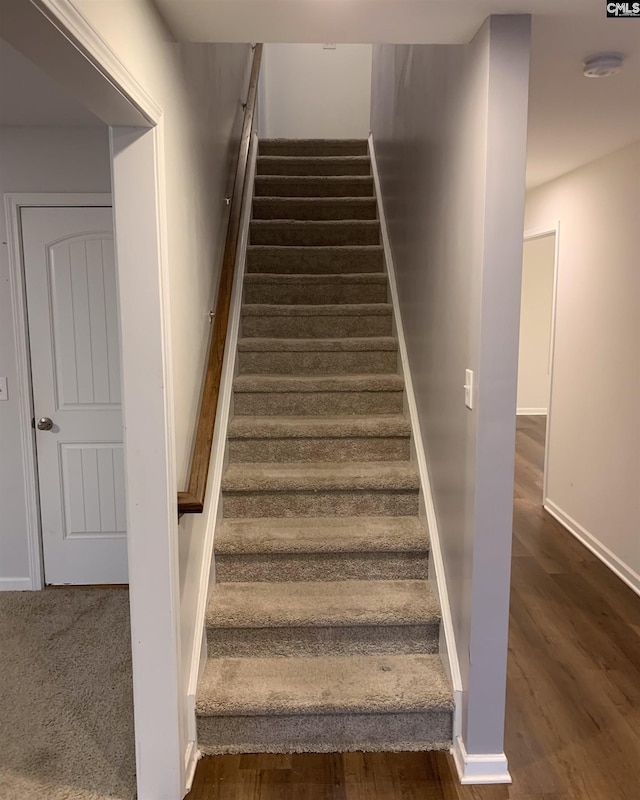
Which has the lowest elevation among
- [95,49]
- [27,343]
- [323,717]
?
[323,717]

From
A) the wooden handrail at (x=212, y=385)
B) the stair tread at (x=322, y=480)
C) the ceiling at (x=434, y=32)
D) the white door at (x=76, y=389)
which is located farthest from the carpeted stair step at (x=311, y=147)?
the stair tread at (x=322, y=480)

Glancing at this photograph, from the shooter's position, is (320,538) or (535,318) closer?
(320,538)

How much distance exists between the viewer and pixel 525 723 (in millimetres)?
2152

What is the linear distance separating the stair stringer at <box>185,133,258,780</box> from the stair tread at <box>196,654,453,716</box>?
77 millimetres

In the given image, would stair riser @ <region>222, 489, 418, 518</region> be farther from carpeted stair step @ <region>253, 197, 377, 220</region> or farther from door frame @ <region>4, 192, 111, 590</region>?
carpeted stair step @ <region>253, 197, 377, 220</region>

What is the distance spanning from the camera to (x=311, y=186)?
4332mm

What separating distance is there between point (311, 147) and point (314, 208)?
91 centimetres

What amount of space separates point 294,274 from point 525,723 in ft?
8.57

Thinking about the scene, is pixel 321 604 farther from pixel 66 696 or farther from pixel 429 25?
pixel 429 25

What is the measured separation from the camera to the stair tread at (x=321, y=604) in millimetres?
2223

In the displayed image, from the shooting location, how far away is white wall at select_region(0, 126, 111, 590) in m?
2.92

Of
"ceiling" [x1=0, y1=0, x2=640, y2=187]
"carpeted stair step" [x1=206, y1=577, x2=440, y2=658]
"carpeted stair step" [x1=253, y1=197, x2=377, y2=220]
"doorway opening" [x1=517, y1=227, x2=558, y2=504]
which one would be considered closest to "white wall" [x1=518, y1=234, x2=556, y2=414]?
"doorway opening" [x1=517, y1=227, x2=558, y2=504]

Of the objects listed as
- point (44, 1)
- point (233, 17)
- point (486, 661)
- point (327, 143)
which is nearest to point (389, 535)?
point (486, 661)

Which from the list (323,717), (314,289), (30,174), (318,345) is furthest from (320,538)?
(30,174)
